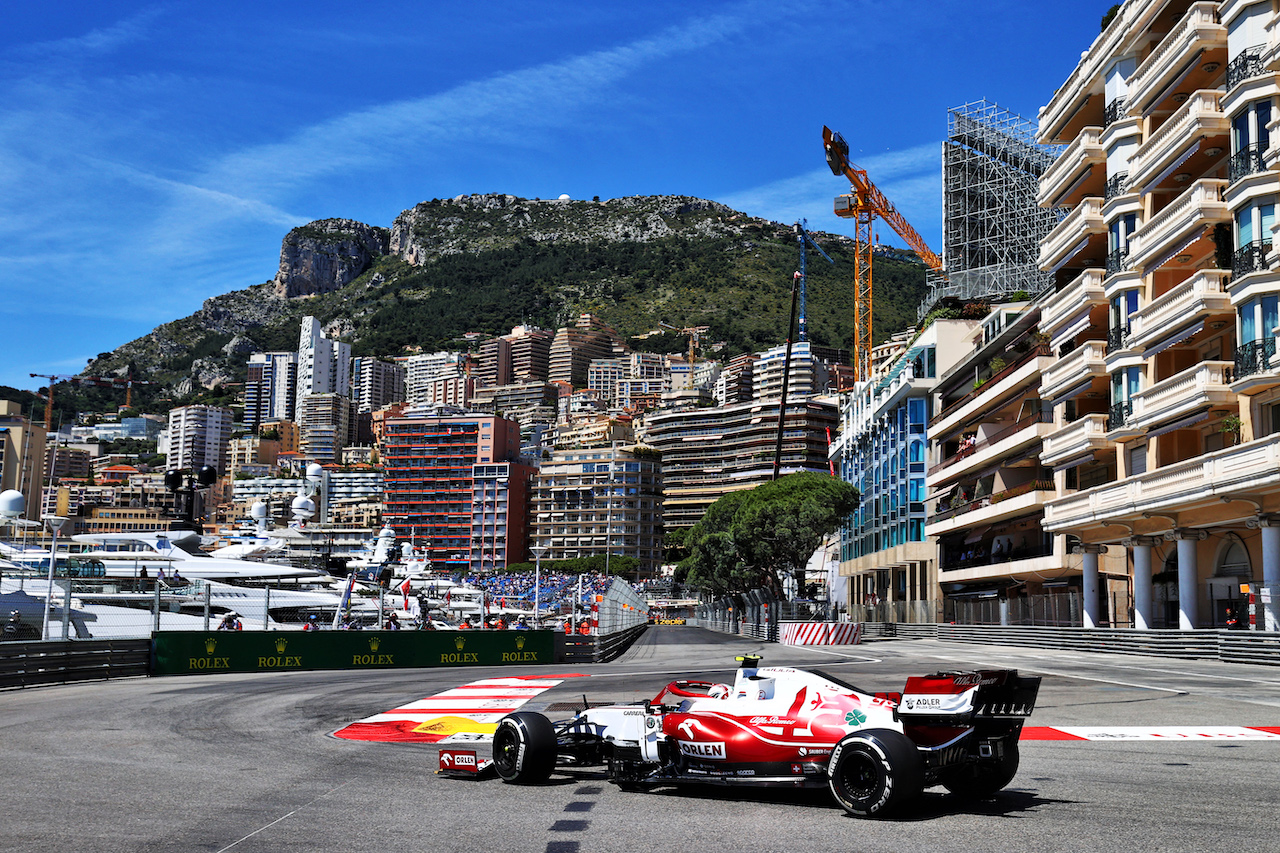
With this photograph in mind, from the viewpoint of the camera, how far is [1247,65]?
119 feet

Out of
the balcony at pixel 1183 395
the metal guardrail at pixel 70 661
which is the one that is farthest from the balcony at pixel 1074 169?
the metal guardrail at pixel 70 661

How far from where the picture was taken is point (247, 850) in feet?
28.1

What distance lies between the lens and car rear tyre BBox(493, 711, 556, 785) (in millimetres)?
12086

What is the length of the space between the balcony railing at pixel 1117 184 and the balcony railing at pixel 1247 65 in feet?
24.7

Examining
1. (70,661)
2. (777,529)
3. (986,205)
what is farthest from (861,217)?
(70,661)

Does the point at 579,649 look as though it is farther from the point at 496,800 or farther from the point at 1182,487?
the point at 496,800

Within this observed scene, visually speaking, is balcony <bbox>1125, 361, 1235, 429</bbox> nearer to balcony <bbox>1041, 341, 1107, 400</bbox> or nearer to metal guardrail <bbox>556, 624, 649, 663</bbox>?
balcony <bbox>1041, 341, 1107, 400</bbox>

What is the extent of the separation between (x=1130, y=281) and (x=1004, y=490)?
21.7m

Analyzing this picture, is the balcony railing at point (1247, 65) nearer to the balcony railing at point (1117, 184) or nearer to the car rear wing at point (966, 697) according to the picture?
the balcony railing at point (1117, 184)

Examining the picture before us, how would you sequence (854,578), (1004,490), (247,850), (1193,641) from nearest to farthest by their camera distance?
(247,850) < (1193,641) < (1004,490) < (854,578)

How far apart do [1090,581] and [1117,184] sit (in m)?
16.9

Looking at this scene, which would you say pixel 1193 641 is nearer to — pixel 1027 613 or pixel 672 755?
pixel 1027 613

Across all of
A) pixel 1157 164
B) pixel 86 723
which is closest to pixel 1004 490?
pixel 1157 164

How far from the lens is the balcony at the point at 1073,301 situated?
47.9 metres
